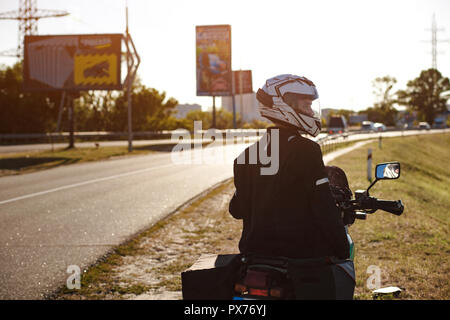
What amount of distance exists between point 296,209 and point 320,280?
0.37 m

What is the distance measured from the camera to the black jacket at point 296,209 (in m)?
2.39

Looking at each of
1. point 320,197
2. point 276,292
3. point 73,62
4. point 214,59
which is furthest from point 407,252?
point 214,59

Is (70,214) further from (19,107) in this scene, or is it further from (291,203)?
(19,107)

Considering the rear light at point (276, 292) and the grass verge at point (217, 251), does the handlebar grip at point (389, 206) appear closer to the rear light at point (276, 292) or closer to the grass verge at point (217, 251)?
the rear light at point (276, 292)

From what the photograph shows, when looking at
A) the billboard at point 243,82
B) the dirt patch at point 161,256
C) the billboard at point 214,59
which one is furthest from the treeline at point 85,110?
the dirt patch at point 161,256

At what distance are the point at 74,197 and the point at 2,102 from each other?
4953 centimetres

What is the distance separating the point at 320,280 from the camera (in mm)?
2258

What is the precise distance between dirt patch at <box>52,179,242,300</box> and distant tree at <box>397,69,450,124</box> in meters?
125

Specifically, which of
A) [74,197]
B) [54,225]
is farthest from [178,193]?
[54,225]

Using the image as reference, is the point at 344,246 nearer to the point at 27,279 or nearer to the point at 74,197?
the point at 27,279

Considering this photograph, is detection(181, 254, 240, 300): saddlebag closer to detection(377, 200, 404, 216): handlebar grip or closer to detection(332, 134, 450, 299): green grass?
detection(377, 200, 404, 216): handlebar grip

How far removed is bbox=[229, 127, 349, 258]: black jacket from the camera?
2.39 metres

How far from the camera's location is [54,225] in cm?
866

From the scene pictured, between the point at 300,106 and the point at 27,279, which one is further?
the point at 27,279
